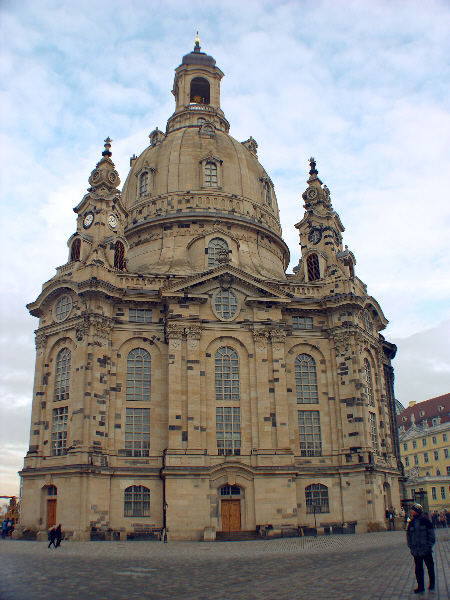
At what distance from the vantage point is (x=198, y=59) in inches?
2697

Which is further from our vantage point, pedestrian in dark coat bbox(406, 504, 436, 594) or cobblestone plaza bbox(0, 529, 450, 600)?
pedestrian in dark coat bbox(406, 504, 436, 594)

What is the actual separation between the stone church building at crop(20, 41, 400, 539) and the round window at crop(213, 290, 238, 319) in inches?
3.3

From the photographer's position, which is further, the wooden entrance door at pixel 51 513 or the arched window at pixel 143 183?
the arched window at pixel 143 183

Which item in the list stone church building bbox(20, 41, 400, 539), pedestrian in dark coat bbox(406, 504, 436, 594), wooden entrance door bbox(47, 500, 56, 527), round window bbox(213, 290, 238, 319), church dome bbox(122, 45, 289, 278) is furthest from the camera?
church dome bbox(122, 45, 289, 278)

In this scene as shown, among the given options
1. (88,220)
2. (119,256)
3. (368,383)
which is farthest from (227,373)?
(88,220)

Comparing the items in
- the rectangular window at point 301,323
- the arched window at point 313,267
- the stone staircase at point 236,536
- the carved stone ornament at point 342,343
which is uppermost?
the arched window at point 313,267

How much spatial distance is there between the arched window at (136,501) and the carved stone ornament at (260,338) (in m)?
13.0

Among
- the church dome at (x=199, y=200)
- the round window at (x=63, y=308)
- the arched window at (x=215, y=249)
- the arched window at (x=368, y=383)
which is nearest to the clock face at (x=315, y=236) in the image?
the church dome at (x=199, y=200)

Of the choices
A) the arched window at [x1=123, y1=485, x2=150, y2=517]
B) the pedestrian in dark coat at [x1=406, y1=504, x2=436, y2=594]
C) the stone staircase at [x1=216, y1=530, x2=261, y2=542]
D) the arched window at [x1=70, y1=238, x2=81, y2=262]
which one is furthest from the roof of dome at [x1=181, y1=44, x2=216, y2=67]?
the pedestrian in dark coat at [x1=406, y1=504, x2=436, y2=594]

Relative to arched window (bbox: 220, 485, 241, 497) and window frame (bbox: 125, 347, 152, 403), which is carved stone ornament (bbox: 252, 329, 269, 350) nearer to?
window frame (bbox: 125, 347, 152, 403)

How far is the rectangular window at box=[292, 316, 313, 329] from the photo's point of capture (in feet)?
156

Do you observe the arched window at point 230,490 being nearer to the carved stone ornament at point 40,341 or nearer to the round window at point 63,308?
the round window at point 63,308

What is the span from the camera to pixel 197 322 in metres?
43.5

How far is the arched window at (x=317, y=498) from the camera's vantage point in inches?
1670
